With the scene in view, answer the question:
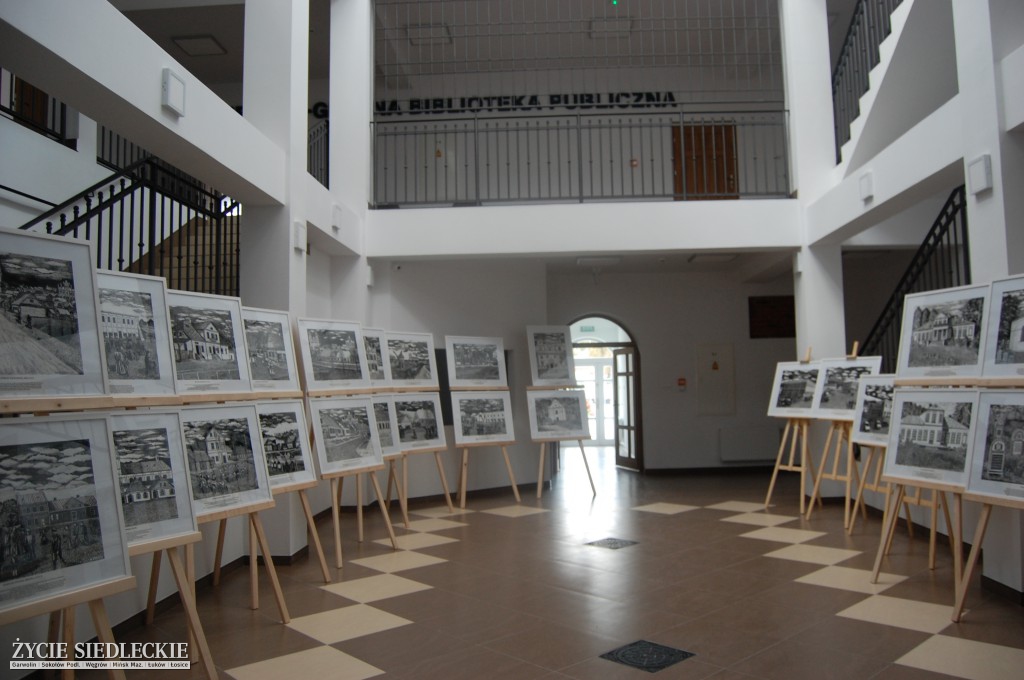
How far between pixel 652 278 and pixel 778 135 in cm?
311

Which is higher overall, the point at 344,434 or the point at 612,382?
the point at 612,382

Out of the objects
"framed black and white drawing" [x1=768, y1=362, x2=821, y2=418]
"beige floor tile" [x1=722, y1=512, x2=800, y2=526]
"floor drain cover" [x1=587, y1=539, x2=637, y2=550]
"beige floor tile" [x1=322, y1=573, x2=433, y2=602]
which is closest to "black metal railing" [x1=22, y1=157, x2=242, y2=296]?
"beige floor tile" [x1=322, y1=573, x2=433, y2=602]

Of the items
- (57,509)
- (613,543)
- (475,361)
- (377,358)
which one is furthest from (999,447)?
(475,361)

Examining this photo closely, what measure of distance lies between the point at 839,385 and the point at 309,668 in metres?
5.63

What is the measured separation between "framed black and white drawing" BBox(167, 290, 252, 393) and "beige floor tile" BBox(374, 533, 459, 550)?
97.1 inches

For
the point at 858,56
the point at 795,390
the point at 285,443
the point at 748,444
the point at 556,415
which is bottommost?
the point at 748,444

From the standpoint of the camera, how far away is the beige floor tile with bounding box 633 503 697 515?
7.72m

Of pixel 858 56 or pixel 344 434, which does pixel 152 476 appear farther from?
pixel 858 56

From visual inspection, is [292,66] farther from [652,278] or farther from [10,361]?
[652,278]

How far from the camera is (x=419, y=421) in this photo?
759 cm

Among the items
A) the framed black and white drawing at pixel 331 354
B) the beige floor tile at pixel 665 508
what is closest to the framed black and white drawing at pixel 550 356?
the beige floor tile at pixel 665 508

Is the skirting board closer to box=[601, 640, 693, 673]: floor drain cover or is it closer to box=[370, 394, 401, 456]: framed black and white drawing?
box=[370, 394, 401, 456]: framed black and white drawing

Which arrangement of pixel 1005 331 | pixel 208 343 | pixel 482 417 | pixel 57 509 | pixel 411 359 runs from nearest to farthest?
pixel 57 509, pixel 1005 331, pixel 208 343, pixel 411 359, pixel 482 417

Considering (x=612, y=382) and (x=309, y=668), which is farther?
(x=612, y=382)
